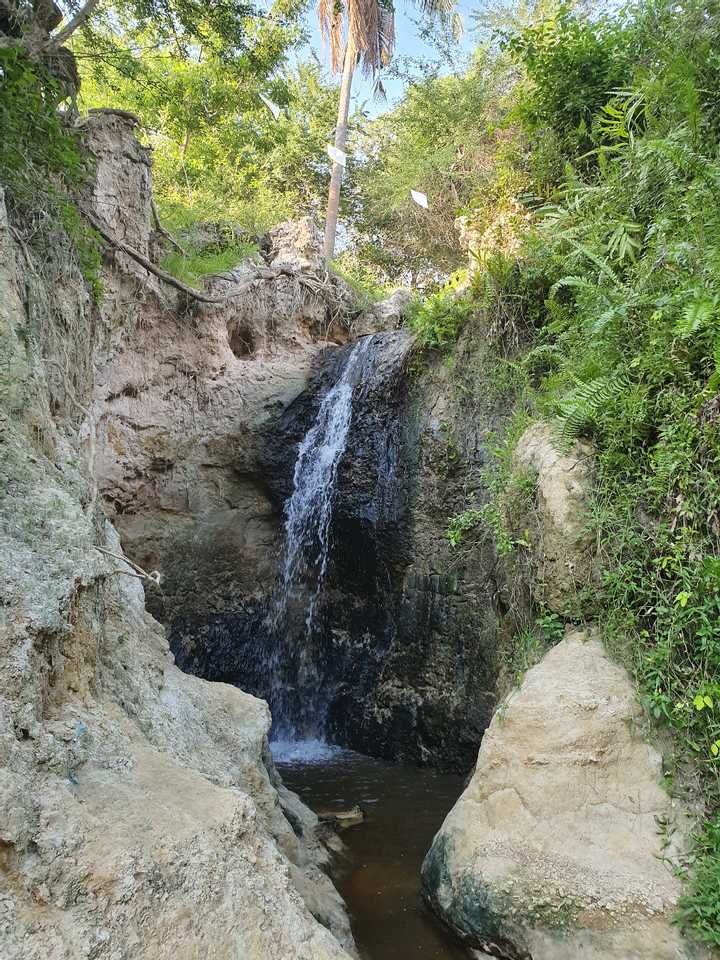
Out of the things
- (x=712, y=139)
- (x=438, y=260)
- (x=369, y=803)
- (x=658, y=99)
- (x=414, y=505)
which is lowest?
(x=369, y=803)

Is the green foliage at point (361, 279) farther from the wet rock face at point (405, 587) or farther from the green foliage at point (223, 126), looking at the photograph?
the wet rock face at point (405, 587)

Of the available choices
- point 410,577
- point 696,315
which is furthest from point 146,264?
point 696,315

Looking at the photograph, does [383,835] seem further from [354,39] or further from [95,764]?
[354,39]

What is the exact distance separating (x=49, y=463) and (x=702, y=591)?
330 cm

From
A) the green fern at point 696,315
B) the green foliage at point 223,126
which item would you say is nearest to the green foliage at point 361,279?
the green foliage at point 223,126

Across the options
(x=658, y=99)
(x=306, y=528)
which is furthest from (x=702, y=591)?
(x=306, y=528)

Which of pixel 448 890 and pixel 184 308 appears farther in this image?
pixel 184 308

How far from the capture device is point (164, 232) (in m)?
8.42

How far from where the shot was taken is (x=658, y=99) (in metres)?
5.37

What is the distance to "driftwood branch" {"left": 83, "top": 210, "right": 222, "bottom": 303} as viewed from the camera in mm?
5966

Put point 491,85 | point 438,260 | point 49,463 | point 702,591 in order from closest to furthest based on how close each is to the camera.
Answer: point 49,463 → point 702,591 → point 491,85 → point 438,260

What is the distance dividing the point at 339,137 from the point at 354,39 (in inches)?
70.8

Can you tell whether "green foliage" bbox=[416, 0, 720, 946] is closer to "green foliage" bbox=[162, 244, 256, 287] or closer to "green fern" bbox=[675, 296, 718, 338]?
"green fern" bbox=[675, 296, 718, 338]

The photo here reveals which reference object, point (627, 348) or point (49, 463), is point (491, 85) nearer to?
point (627, 348)
